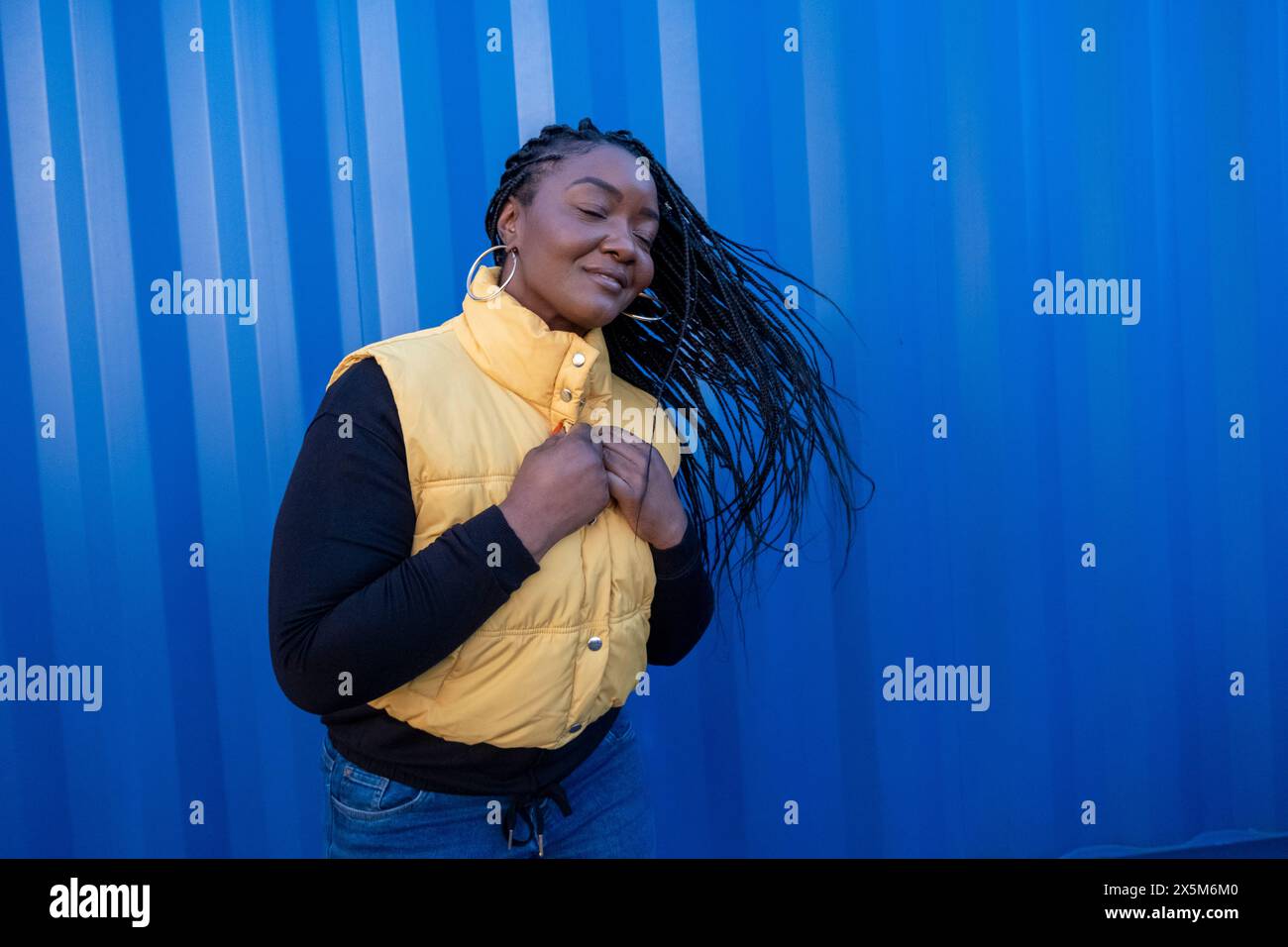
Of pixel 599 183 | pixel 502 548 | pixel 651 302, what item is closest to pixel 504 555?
pixel 502 548

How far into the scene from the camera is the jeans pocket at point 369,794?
1.34 metres

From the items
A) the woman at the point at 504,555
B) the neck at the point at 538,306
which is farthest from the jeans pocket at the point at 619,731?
the neck at the point at 538,306

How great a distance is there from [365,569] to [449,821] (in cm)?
40

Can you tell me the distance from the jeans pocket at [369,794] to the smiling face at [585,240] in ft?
2.40

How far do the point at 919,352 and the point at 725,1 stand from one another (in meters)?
1.04

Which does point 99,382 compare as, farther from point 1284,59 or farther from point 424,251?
point 1284,59

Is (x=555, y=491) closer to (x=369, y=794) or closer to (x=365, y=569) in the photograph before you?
(x=365, y=569)

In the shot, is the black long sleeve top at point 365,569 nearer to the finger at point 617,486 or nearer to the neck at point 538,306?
the finger at point 617,486

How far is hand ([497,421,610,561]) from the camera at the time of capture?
1248 mm

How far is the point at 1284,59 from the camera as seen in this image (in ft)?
8.50

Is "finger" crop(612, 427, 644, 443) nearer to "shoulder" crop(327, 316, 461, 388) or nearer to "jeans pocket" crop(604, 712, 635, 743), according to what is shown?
"shoulder" crop(327, 316, 461, 388)

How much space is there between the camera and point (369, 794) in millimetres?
1351

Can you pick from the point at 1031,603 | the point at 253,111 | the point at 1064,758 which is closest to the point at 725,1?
the point at 253,111

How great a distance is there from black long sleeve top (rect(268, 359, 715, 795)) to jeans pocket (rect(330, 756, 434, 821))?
0.14 m
